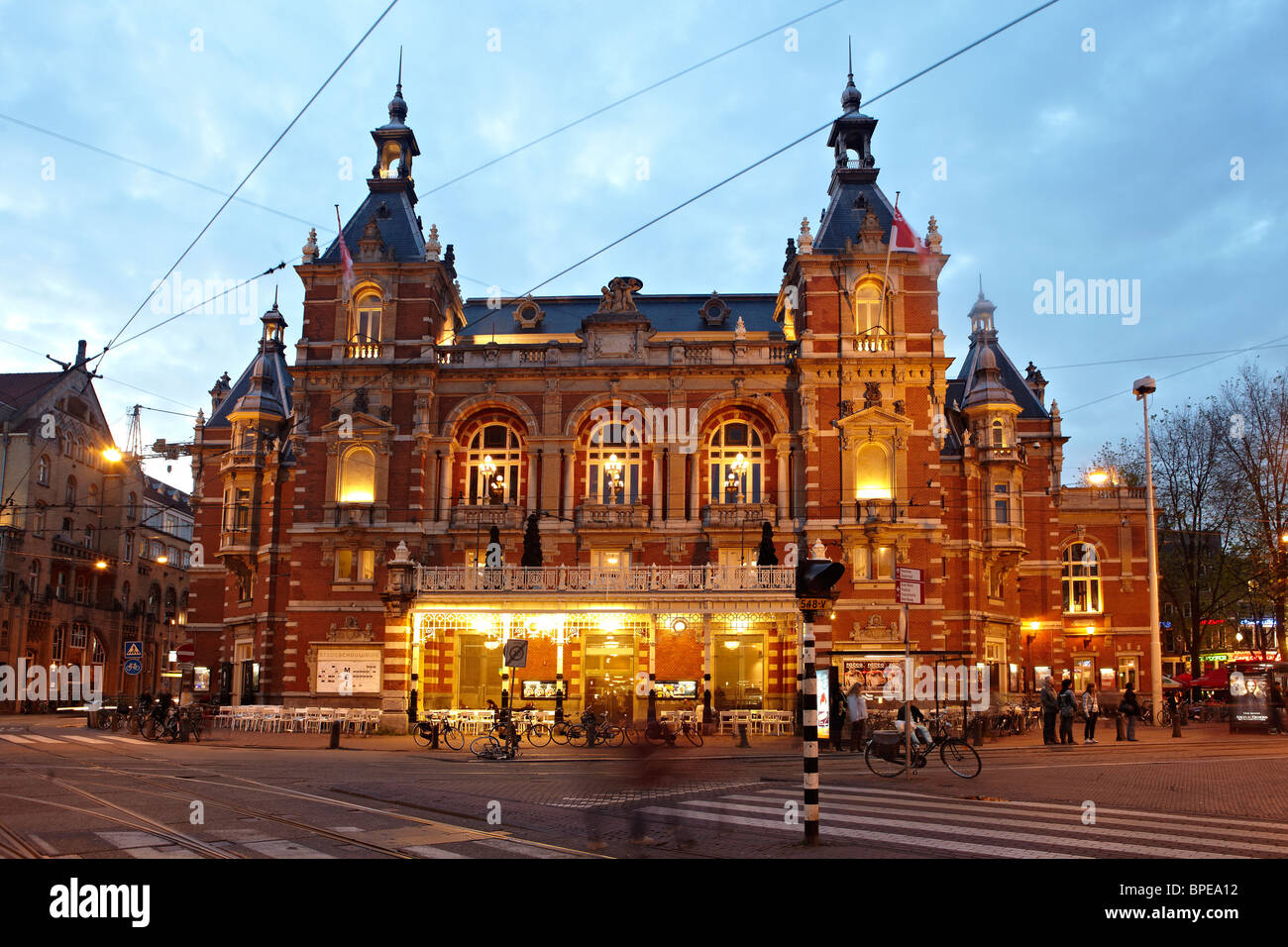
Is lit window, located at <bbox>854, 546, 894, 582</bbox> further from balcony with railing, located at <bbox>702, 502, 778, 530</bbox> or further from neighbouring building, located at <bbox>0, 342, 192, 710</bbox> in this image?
neighbouring building, located at <bbox>0, 342, 192, 710</bbox>

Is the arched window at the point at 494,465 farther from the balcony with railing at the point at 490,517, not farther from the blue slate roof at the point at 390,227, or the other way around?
the blue slate roof at the point at 390,227

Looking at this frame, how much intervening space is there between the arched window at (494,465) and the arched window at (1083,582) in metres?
27.4

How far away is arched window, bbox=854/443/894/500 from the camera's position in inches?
1531

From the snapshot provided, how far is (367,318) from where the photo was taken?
41.6 m

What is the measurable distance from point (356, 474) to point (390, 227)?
10331 millimetres

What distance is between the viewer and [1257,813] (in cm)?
1374

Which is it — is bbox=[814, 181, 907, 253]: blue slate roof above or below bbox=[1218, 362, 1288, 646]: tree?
above

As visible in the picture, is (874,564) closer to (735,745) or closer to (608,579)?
(608,579)

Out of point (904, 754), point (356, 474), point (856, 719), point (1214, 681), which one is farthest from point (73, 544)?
point (1214, 681)

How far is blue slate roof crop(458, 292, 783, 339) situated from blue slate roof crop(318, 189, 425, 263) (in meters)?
4.38

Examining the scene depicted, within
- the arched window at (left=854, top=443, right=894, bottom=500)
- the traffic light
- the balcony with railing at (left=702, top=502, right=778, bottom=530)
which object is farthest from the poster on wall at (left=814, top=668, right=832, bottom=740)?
the traffic light

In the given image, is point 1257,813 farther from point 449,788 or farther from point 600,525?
point 600,525

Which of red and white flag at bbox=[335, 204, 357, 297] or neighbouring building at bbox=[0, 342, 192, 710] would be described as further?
neighbouring building at bbox=[0, 342, 192, 710]

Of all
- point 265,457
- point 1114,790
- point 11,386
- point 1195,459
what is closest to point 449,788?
point 1114,790
